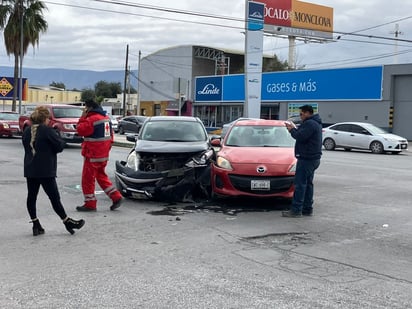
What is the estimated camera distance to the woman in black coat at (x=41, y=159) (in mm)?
6547

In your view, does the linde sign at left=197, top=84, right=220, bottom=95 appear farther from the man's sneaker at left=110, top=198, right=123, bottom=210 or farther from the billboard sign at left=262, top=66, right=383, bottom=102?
the man's sneaker at left=110, top=198, right=123, bottom=210

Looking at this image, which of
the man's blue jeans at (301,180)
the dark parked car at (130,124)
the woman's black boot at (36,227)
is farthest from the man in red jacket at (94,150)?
the dark parked car at (130,124)

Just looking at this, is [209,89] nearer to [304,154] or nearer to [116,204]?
[116,204]

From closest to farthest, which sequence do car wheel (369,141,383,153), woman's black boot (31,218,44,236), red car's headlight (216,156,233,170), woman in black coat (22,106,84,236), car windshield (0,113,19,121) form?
1. woman in black coat (22,106,84,236)
2. woman's black boot (31,218,44,236)
3. red car's headlight (216,156,233,170)
4. car wheel (369,141,383,153)
5. car windshield (0,113,19,121)

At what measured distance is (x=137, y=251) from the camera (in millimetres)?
5949

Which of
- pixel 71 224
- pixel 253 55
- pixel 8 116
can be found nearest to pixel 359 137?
pixel 253 55

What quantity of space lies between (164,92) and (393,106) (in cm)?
3323

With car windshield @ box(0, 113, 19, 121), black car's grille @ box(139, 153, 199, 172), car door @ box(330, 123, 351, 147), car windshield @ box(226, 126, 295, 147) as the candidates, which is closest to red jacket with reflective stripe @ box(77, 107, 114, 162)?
black car's grille @ box(139, 153, 199, 172)

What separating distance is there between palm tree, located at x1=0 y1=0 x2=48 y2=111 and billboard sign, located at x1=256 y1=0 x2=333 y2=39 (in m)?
25.2

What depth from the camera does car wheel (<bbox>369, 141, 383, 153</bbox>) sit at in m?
24.0

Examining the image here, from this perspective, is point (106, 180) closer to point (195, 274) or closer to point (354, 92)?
point (195, 274)

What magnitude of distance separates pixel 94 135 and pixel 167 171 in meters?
1.47

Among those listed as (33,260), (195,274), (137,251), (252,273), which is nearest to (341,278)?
(252,273)

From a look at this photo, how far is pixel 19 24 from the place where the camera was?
35.1 metres
